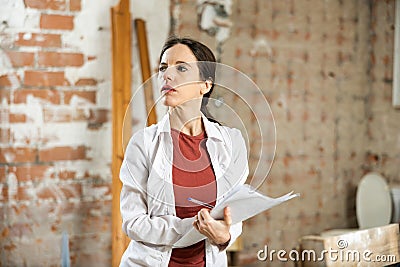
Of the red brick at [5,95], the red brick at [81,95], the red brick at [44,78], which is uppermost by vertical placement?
the red brick at [44,78]

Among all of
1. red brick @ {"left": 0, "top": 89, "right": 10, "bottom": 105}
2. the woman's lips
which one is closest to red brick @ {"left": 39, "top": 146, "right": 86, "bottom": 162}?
red brick @ {"left": 0, "top": 89, "right": 10, "bottom": 105}

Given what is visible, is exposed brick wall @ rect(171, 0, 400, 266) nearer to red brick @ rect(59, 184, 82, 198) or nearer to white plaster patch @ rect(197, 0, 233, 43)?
white plaster patch @ rect(197, 0, 233, 43)

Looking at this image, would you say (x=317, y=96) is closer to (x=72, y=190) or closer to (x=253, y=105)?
(x=72, y=190)

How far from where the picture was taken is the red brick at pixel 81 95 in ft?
8.84

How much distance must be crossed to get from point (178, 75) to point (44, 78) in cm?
127

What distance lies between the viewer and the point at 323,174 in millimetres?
3525

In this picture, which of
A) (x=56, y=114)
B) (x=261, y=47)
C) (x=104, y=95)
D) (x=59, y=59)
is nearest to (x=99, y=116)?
(x=104, y=95)

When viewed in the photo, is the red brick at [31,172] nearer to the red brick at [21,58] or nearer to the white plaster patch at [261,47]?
the red brick at [21,58]

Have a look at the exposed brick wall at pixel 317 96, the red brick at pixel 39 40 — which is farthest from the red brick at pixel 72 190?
the exposed brick wall at pixel 317 96

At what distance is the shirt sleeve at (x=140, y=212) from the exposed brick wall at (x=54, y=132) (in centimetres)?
118

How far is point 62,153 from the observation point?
2.70 metres

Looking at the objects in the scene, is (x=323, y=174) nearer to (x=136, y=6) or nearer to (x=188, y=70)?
(x=136, y=6)

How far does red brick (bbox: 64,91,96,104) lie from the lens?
2.70m

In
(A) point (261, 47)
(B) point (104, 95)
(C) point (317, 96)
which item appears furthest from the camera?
(C) point (317, 96)
